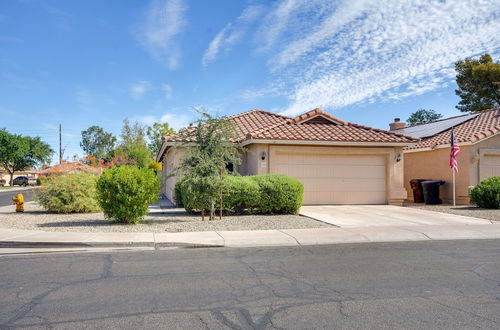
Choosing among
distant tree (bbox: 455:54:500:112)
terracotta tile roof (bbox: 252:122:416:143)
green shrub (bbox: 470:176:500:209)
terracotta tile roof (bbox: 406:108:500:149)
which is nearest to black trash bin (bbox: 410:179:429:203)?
terracotta tile roof (bbox: 406:108:500:149)

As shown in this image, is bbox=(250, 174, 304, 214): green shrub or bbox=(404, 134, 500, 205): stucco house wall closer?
bbox=(250, 174, 304, 214): green shrub

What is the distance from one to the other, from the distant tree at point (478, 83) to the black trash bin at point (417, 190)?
67.1 feet

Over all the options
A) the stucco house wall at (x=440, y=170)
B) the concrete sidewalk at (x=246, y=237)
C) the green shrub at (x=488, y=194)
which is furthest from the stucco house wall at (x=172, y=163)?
the stucco house wall at (x=440, y=170)

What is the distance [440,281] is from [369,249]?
104 inches

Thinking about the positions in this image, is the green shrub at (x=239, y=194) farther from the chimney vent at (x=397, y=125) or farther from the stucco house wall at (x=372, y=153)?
the chimney vent at (x=397, y=125)

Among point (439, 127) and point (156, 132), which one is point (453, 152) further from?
point (156, 132)

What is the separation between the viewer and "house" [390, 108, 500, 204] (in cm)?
1819

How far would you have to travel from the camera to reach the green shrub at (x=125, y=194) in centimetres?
1161

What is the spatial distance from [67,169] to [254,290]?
12.5m

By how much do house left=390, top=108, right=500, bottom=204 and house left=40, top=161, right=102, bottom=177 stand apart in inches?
608

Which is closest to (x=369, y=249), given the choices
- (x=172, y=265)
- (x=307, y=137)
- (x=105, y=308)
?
(x=172, y=265)

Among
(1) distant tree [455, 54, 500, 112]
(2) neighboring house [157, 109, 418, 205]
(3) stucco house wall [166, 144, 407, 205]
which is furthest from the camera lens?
(1) distant tree [455, 54, 500, 112]

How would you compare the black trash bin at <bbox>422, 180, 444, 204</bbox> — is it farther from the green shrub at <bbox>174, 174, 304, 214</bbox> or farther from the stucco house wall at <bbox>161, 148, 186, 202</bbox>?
the stucco house wall at <bbox>161, 148, 186, 202</bbox>

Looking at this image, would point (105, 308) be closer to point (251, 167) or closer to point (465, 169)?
point (251, 167)
